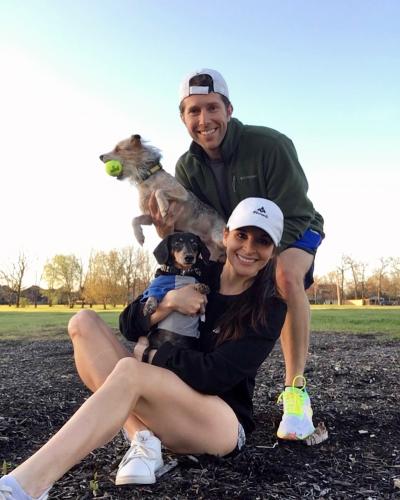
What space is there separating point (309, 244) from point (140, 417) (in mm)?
2144

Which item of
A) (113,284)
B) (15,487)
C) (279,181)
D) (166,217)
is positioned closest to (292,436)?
(279,181)

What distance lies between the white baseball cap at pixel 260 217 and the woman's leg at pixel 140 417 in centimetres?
113

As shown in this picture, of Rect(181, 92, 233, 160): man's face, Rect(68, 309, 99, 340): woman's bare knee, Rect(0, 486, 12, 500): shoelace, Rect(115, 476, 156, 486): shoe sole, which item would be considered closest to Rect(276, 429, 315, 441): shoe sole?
Rect(115, 476, 156, 486): shoe sole

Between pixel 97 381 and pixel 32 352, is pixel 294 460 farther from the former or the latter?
pixel 32 352

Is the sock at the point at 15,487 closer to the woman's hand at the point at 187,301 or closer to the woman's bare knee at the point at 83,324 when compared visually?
the woman's bare knee at the point at 83,324

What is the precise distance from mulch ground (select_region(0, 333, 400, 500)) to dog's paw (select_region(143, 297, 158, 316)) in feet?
3.45

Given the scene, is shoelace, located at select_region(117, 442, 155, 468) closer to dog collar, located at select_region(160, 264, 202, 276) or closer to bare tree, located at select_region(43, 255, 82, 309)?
dog collar, located at select_region(160, 264, 202, 276)

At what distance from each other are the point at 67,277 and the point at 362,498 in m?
62.6

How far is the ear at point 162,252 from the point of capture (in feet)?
13.5

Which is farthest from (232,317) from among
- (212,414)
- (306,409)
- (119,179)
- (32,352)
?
(32,352)

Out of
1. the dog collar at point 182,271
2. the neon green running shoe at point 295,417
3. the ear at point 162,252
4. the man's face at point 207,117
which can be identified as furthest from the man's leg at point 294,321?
the man's face at point 207,117

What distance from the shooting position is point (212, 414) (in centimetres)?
315

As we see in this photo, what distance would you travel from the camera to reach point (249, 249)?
135 inches

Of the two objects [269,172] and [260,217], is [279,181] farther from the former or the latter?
[260,217]
